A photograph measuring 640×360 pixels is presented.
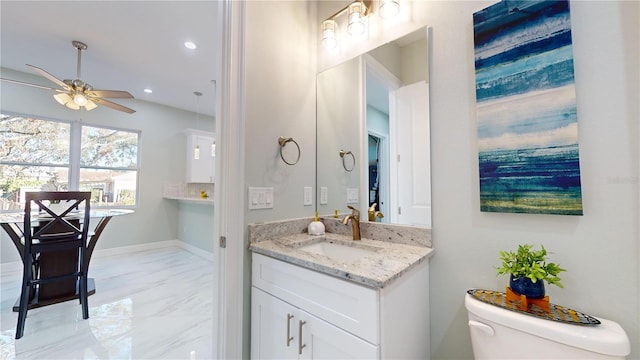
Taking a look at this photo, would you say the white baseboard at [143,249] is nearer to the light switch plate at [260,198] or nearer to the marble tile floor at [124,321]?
the marble tile floor at [124,321]

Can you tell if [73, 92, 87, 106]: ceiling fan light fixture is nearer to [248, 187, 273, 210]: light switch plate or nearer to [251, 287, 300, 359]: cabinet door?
[248, 187, 273, 210]: light switch plate

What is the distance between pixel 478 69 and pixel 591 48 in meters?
0.33

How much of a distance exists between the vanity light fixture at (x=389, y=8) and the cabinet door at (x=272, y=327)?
5.09 feet

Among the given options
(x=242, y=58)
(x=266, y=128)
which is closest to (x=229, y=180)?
(x=266, y=128)

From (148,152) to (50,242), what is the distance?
278 centimetres

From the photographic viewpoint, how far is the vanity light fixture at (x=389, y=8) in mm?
1310

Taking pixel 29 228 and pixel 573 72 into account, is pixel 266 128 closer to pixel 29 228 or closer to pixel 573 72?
pixel 573 72

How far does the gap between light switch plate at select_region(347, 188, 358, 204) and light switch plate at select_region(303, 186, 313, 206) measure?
25 cm

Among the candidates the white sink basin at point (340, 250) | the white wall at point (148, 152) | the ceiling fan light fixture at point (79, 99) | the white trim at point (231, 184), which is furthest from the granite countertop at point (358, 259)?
the white wall at point (148, 152)

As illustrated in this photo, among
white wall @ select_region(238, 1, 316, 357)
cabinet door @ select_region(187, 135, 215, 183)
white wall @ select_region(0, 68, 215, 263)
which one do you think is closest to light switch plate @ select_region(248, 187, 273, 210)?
white wall @ select_region(238, 1, 316, 357)

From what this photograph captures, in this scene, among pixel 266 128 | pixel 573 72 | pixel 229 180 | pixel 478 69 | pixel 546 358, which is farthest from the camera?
pixel 266 128

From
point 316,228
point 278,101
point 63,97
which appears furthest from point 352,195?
point 63,97

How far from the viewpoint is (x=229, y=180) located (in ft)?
4.09

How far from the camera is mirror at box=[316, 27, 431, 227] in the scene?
125 cm
